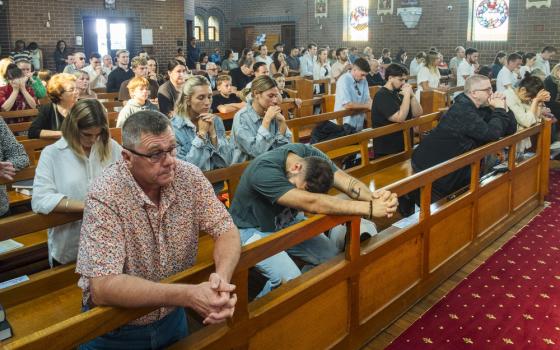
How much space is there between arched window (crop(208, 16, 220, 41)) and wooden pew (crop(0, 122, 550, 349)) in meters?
20.5

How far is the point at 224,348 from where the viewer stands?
2.56 metres

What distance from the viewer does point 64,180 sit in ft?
10.3

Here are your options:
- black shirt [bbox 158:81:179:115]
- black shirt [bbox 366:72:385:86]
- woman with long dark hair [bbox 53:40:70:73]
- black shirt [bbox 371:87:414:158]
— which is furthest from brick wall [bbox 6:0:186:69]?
black shirt [bbox 371:87:414:158]

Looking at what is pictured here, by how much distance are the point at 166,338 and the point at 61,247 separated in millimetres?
1115

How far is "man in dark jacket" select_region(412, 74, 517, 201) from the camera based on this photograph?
5.02 meters

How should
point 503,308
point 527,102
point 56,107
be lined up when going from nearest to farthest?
point 503,308 → point 56,107 → point 527,102

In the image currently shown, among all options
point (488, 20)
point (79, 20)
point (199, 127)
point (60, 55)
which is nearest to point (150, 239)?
point (199, 127)

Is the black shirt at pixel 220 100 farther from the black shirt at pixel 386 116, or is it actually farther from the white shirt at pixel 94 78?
the white shirt at pixel 94 78

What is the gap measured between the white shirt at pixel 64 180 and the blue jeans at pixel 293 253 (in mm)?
937

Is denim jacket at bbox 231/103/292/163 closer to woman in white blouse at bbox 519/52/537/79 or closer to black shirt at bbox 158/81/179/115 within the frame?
black shirt at bbox 158/81/179/115

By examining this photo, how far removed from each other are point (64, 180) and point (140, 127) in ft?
3.72

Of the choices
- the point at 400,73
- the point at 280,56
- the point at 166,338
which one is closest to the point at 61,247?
the point at 166,338

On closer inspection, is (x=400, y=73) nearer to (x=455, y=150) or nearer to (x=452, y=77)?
(x=455, y=150)

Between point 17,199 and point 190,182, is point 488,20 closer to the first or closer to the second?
point 17,199
